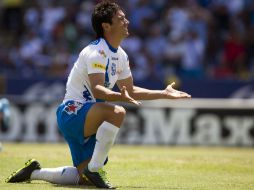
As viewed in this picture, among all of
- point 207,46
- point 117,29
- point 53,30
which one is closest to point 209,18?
point 207,46

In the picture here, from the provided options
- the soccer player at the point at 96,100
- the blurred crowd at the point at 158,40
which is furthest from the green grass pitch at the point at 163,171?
the blurred crowd at the point at 158,40

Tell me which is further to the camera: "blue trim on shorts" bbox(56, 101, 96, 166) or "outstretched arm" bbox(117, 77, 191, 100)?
"outstretched arm" bbox(117, 77, 191, 100)

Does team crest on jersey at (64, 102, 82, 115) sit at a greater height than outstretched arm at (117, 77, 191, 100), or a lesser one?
lesser

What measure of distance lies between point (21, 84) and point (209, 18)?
5979 millimetres

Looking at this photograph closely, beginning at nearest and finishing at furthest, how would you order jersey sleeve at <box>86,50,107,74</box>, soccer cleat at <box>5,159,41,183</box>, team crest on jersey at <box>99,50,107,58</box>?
jersey sleeve at <box>86,50,107,74</box>, team crest on jersey at <box>99,50,107,58</box>, soccer cleat at <box>5,159,41,183</box>

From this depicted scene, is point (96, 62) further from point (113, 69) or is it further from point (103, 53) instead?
point (113, 69)

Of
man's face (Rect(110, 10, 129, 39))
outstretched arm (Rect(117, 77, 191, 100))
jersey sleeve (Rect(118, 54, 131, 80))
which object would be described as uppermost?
man's face (Rect(110, 10, 129, 39))

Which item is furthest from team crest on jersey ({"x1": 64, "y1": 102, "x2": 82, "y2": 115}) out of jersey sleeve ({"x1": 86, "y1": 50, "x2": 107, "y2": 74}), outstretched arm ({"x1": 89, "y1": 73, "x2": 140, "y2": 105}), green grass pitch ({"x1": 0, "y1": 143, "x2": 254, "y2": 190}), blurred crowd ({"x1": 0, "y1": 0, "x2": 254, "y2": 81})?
blurred crowd ({"x1": 0, "y1": 0, "x2": 254, "y2": 81})

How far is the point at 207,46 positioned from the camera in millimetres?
21422

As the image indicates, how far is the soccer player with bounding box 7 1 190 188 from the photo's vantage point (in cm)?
828

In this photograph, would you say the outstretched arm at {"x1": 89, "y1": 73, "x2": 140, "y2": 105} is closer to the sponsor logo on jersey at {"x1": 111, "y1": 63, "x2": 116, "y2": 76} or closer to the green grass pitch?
the sponsor logo on jersey at {"x1": 111, "y1": 63, "x2": 116, "y2": 76}

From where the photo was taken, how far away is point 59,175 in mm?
8773

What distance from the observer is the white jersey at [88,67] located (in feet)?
28.0

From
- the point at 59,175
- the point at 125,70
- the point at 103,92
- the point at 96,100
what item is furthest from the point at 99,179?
the point at 125,70
